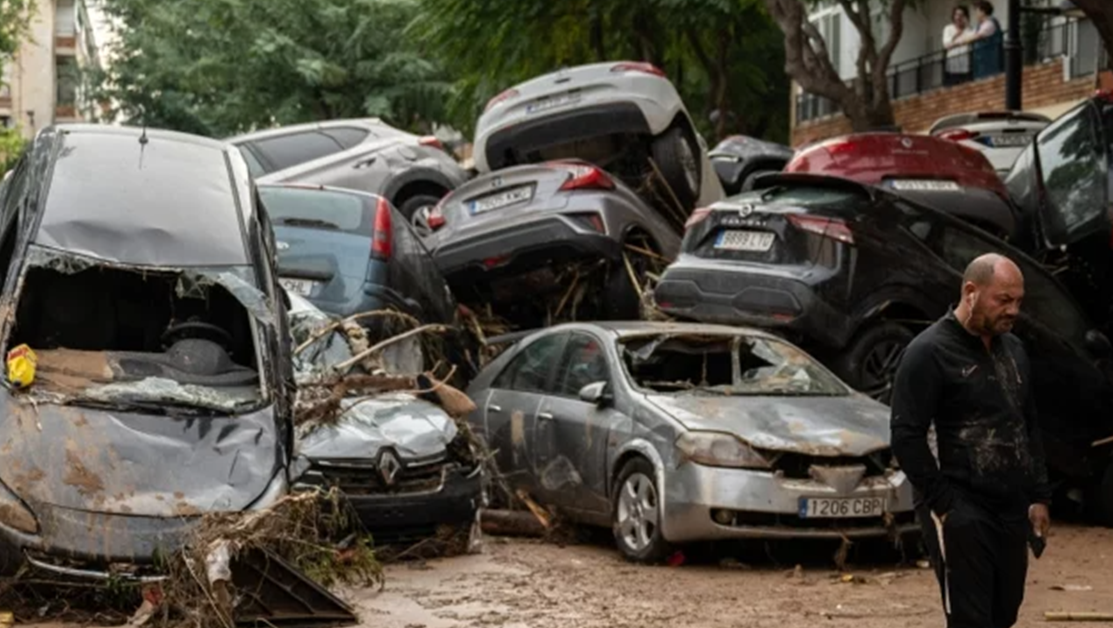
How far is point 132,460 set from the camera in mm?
9773

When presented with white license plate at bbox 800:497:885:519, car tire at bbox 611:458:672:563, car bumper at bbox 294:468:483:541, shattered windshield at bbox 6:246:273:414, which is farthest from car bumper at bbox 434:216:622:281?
shattered windshield at bbox 6:246:273:414

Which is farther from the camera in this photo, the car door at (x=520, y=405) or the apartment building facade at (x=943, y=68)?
the apartment building facade at (x=943, y=68)

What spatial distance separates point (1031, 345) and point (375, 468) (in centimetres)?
478

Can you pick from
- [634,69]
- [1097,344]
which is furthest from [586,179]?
[1097,344]

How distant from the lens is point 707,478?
468 inches

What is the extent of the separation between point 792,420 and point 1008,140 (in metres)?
11.7

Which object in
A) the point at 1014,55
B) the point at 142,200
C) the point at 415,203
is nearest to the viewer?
the point at 142,200

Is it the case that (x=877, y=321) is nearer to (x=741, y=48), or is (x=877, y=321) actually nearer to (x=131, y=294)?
(x=131, y=294)

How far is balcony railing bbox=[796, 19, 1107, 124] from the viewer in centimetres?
3206

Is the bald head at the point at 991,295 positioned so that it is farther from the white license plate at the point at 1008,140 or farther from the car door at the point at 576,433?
the white license plate at the point at 1008,140

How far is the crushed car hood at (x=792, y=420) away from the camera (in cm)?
1207

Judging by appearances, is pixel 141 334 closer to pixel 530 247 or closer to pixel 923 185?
pixel 530 247

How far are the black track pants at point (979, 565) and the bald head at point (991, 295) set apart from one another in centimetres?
61

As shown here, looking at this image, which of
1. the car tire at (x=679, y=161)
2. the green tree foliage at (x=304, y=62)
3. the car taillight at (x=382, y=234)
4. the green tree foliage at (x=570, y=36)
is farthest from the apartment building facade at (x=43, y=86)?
the car taillight at (x=382, y=234)
